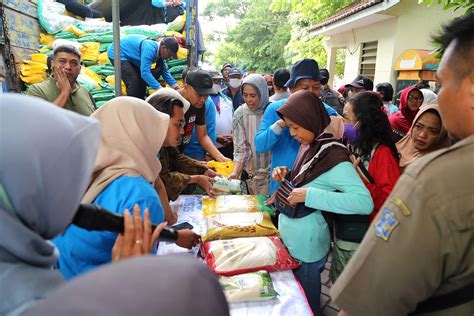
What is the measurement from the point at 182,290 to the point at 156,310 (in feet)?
0.13

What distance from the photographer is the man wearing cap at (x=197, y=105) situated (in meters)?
2.97

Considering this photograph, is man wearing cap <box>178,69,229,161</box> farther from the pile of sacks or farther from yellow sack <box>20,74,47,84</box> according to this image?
yellow sack <box>20,74,47,84</box>

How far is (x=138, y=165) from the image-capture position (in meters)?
1.41

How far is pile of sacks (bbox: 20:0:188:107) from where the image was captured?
4.37 meters

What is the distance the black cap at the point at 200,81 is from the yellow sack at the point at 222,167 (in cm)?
72

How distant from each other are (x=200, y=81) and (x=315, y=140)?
56.9 inches

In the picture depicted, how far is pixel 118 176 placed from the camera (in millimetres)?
1321

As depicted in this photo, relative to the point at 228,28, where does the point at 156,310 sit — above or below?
below

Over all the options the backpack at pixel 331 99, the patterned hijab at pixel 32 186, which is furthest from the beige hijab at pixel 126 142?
the backpack at pixel 331 99

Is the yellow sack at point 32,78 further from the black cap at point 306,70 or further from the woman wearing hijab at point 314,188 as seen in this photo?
the woman wearing hijab at point 314,188

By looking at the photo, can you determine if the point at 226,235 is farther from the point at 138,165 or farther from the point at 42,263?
the point at 42,263

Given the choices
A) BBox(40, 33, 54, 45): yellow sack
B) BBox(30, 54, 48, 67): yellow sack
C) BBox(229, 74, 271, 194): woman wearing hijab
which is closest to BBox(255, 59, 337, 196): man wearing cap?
BBox(229, 74, 271, 194): woman wearing hijab

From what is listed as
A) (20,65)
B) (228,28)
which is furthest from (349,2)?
(228,28)

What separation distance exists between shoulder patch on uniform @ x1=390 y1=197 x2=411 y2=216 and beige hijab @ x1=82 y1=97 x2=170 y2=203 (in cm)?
104
